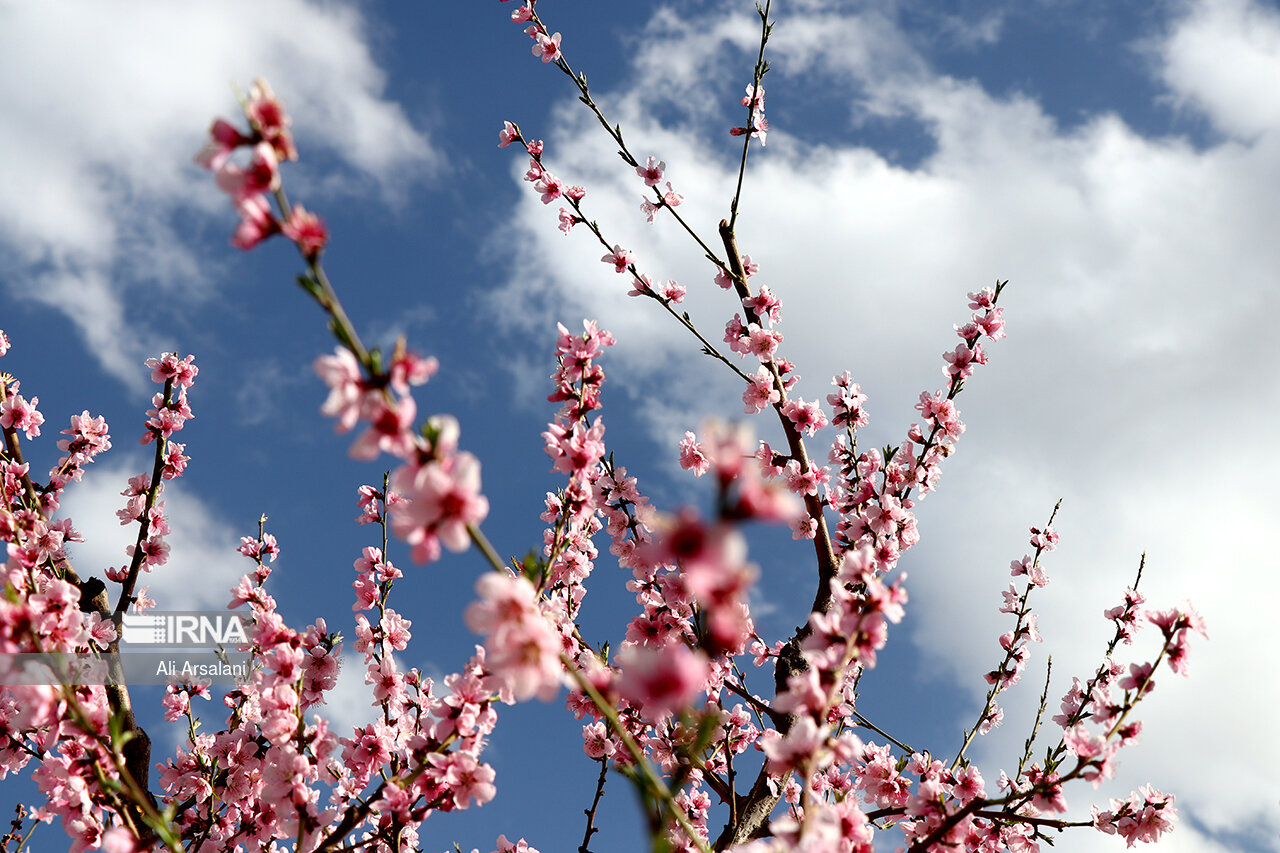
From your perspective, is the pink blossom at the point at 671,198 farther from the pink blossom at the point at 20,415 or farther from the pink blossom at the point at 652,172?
the pink blossom at the point at 20,415

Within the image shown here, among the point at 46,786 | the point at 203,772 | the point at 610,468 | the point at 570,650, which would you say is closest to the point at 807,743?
the point at 570,650

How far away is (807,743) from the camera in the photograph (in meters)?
2.36

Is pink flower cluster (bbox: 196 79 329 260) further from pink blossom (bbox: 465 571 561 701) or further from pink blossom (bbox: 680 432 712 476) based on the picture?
pink blossom (bbox: 680 432 712 476)

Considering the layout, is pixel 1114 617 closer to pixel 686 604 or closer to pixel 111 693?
pixel 686 604

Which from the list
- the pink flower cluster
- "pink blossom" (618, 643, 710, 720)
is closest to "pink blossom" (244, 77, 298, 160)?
the pink flower cluster

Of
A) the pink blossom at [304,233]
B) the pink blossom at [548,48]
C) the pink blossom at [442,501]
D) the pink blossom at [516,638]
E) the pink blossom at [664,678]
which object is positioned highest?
the pink blossom at [548,48]

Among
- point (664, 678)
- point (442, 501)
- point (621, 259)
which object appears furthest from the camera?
point (621, 259)

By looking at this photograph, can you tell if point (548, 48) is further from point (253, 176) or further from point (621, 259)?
point (253, 176)

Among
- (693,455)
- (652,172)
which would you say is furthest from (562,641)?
(652,172)

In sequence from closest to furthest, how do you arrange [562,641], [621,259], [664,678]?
[664,678], [562,641], [621,259]

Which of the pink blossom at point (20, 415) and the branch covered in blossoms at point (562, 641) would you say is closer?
the branch covered in blossoms at point (562, 641)

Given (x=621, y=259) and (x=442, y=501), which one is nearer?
(x=442, y=501)

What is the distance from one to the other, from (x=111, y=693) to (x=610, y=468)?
Answer: 3.58 meters

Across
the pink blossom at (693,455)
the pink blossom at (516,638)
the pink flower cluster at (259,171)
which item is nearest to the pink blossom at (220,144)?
the pink flower cluster at (259,171)
